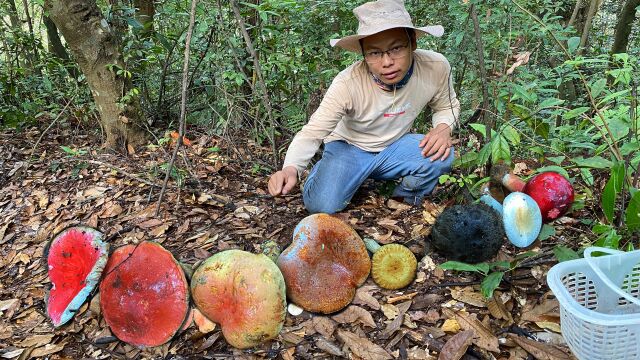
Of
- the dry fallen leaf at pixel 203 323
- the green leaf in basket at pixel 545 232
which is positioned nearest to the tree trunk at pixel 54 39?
the dry fallen leaf at pixel 203 323

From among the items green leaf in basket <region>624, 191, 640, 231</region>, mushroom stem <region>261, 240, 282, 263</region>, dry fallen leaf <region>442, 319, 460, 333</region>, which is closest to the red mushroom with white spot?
green leaf in basket <region>624, 191, 640, 231</region>

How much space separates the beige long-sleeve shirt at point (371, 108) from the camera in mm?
2871

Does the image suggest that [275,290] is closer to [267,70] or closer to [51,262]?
[51,262]

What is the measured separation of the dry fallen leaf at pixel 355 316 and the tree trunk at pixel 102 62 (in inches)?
105

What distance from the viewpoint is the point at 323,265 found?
2.25 metres

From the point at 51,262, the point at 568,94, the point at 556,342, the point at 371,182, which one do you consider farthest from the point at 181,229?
the point at 568,94

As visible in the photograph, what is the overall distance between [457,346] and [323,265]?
2.32 ft

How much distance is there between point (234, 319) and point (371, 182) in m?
1.74

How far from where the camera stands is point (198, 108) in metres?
4.43

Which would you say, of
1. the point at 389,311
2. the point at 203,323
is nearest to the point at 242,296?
the point at 203,323

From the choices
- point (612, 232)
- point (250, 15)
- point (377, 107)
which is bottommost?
point (612, 232)

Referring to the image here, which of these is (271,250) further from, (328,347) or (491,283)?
(491,283)

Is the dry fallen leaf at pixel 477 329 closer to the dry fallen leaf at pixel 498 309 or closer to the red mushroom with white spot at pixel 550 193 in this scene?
the dry fallen leaf at pixel 498 309

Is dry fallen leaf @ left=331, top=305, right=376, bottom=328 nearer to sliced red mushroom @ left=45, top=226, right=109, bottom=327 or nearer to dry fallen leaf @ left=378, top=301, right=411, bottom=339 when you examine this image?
dry fallen leaf @ left=378, top=301, right=411, bottom=339
